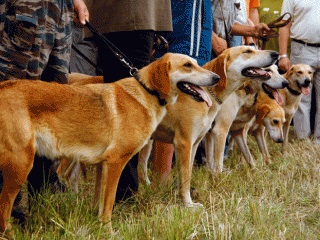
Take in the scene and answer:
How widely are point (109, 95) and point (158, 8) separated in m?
0.84

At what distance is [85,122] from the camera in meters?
3.89

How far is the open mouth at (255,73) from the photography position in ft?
18.7

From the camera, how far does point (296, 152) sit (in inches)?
300

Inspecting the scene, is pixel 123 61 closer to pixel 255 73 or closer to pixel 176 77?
pixel 176 77

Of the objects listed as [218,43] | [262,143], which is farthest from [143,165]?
[262,143]

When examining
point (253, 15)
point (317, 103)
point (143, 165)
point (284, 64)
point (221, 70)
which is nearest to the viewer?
point (221, 70)

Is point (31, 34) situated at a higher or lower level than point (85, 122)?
higher

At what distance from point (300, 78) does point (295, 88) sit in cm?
15

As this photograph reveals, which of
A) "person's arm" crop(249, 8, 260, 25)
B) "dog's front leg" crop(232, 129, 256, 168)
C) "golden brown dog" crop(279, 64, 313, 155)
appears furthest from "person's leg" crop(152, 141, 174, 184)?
"person's arm" crop(249, 8, 260, 25)

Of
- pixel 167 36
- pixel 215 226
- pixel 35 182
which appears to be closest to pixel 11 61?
pixel 35 182

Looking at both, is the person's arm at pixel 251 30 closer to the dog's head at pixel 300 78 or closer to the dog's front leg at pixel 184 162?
the dog's front leg at pixel 184 162

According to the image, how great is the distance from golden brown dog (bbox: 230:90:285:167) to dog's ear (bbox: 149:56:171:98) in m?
2.90

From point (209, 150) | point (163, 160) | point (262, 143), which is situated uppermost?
point (163, 160)

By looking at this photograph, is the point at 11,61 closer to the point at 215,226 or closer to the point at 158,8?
the point at 158,8
